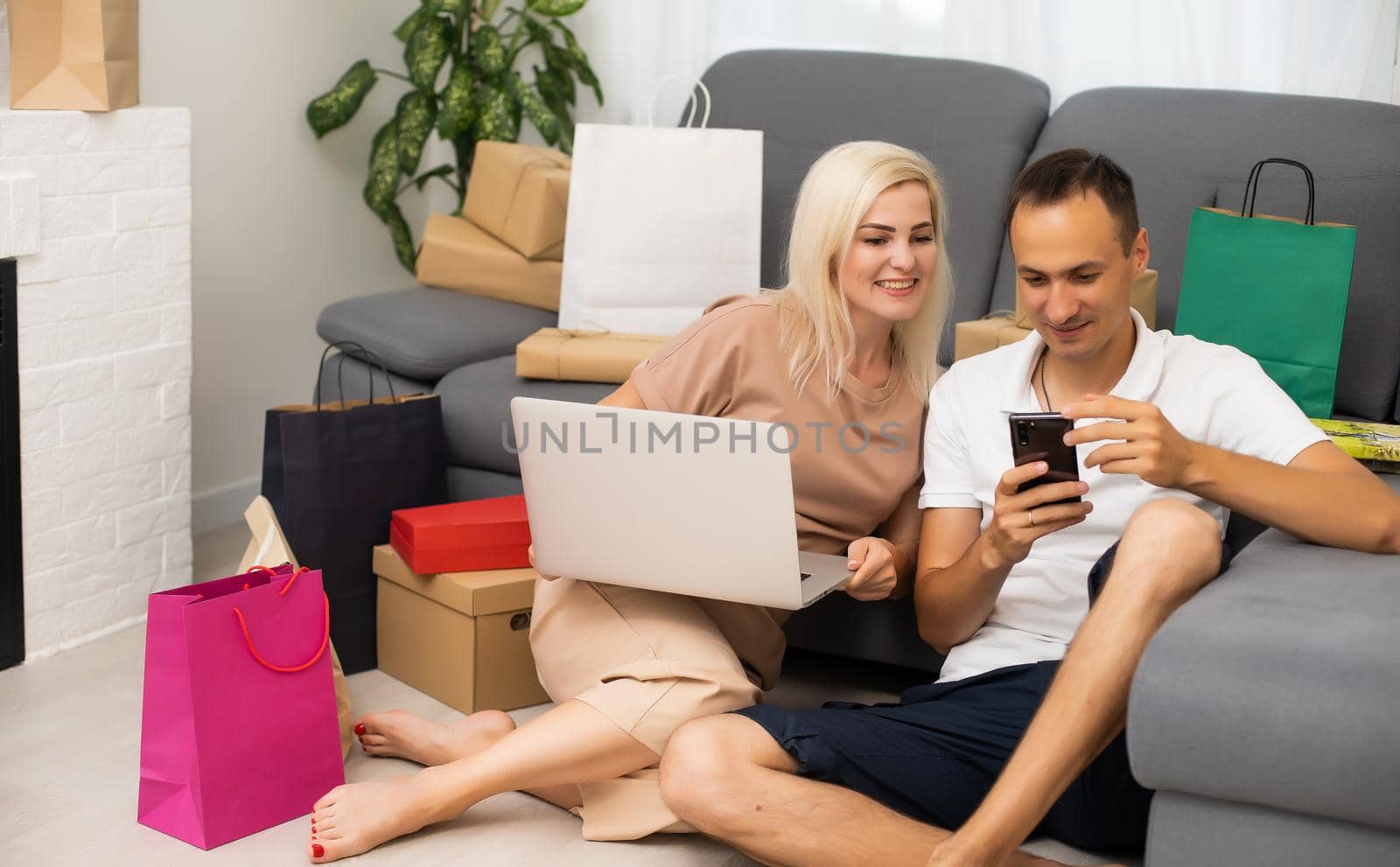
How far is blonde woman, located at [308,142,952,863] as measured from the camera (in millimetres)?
1718

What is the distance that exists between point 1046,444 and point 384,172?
2.21 metres

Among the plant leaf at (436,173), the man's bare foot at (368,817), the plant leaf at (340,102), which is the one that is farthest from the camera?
the plant leaf at (436,173)

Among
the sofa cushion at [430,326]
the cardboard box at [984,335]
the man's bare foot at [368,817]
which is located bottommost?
the man's bare foot at [368,817]

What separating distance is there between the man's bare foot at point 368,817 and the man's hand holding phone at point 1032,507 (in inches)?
30.1

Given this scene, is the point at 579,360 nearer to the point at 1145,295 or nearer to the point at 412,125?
the point at 1145,295

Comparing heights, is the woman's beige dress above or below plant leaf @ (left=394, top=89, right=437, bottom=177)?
below

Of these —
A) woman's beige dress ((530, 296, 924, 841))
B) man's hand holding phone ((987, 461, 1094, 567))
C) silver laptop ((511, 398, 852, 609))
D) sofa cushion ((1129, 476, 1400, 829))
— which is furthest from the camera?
woman's beige dress ((530, 296, 924, 841))

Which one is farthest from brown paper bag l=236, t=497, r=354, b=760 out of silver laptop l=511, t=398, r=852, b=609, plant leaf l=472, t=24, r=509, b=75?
plant leaf l=472, t=24, r=509, b=75

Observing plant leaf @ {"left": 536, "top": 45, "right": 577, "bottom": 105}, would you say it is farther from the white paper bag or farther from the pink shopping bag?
the pink shopping bag

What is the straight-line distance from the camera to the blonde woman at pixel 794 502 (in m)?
Result: 1.72

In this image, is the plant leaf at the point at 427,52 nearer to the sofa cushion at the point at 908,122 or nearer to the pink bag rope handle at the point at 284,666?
the sofa cushion at the point at 908,122

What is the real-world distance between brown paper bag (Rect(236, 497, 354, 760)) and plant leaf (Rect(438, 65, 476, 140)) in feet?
4.52

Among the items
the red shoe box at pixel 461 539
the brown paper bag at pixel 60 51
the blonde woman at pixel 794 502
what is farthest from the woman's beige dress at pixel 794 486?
the brown paper bag at pixel 60 51

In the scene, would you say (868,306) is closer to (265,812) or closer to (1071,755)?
(1071,755)
